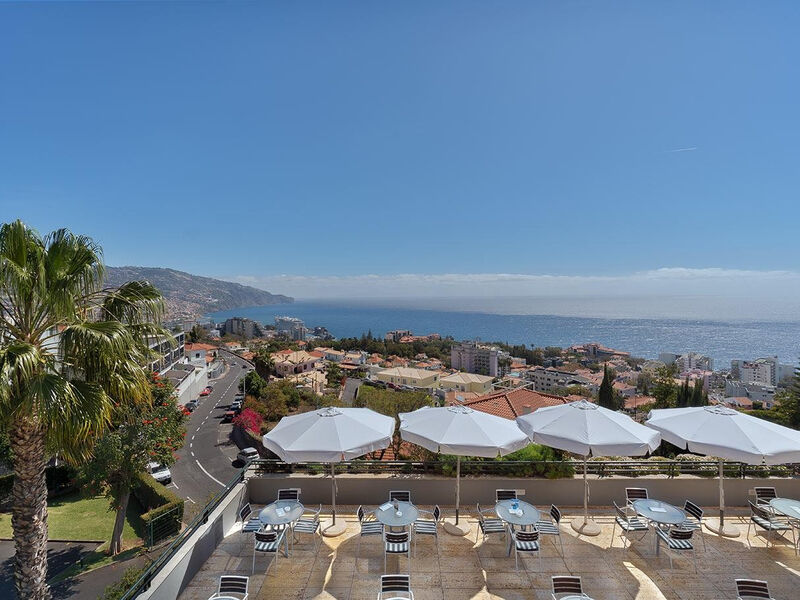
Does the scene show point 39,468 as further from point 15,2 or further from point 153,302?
point 15,2

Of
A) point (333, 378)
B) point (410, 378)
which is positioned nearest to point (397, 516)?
point (333, 378)

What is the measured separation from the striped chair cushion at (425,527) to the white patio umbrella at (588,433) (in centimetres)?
204

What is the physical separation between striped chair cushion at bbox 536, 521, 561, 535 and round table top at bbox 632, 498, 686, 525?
4.39 ft

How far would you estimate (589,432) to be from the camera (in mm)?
5594

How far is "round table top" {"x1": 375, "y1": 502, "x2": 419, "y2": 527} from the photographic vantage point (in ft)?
17.4

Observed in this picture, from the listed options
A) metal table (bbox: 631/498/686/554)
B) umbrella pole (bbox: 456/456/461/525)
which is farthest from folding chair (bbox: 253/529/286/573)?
metal table (bbox: 631/498/686/554)

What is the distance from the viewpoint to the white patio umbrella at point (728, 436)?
17.2 feet

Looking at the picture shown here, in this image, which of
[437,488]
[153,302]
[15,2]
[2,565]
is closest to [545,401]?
[437,488]

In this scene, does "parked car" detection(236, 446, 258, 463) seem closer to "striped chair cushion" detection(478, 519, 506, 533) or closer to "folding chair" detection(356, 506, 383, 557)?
"folding chair" detection(356, 506, 383, 557)

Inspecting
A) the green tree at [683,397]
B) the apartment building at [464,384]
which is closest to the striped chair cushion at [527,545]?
the green tree at [683,397]

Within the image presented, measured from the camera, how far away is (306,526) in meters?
5.84

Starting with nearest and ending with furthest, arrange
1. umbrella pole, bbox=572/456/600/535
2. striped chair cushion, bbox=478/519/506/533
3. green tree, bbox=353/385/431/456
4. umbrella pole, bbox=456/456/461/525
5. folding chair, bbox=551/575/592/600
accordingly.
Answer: folding chair, bbox=551/575/592/600 → striped chair cushion, bbox=478/519/506/533 → umbrella pole, bbox=572/456/600/535 → umbrella pole, bbox=456/456/461/525 → green tree, bbox=353/385/431/456

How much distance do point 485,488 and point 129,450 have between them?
12.6 metres

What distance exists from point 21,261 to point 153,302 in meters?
1.51
